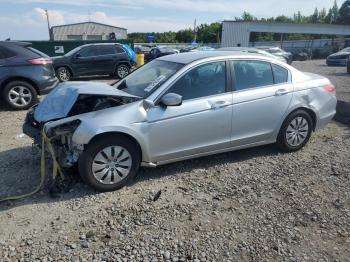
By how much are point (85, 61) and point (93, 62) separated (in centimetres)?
34

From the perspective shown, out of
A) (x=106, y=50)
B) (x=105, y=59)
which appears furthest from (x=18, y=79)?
(x=106, y=50)

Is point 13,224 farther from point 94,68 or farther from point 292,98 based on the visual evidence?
point 94,68

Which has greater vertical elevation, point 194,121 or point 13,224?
point 194,121

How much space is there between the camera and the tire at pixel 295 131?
17.8ft

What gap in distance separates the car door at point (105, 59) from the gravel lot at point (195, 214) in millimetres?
10778

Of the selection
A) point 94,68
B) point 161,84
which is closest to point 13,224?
point 161,84

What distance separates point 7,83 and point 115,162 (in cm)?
560

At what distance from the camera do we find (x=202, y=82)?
4.77m

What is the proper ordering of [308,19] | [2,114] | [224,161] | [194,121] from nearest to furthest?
[194,121] → [224,161] → [2,114] → [308,19]

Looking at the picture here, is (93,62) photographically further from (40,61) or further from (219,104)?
(219,104)

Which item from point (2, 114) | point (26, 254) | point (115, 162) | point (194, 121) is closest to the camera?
point (26, 254)

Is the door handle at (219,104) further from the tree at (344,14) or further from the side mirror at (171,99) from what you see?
the tree at (344,14)

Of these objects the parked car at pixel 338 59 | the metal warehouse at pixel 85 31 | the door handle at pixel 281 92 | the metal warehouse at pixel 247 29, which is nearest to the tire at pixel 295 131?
the door handle at pixel 281 92

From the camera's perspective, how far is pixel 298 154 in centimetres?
560
